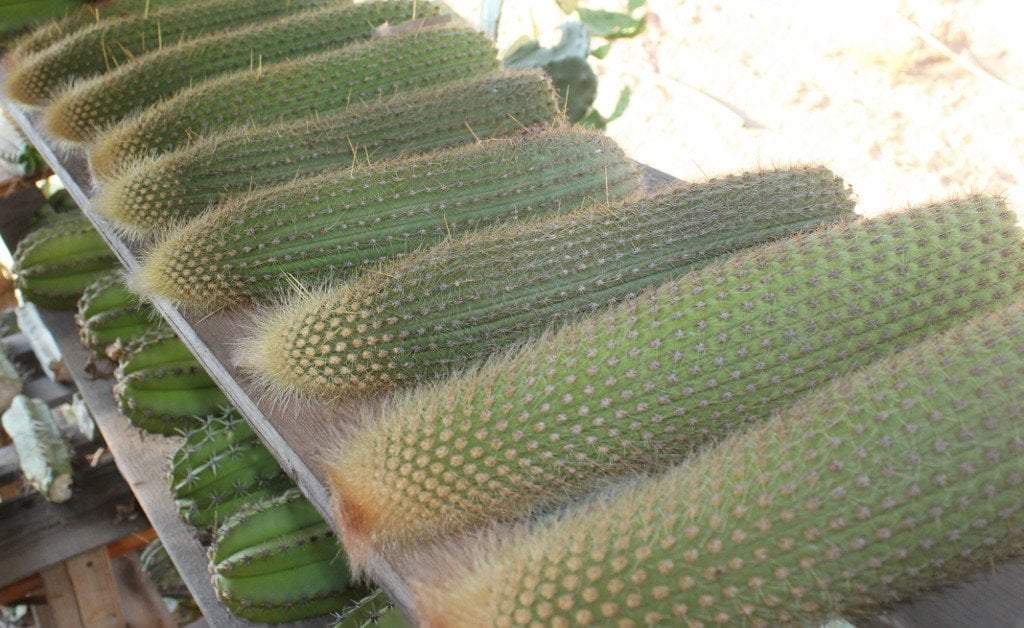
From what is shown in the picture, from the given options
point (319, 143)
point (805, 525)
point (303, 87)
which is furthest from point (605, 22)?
point (805, 525)

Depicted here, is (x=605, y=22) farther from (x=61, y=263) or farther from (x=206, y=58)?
(x=61, y=263)

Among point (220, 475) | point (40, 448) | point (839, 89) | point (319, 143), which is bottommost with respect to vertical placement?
point (40, 448)

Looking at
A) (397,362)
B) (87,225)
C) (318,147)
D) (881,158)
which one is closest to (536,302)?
(397,362)

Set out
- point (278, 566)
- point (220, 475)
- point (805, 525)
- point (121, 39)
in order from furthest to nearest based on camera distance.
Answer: point (121, 39), point (220, 475), point (278, 566), point (805, 525)

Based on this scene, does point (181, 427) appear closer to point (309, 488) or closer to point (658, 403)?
point (309, 488)

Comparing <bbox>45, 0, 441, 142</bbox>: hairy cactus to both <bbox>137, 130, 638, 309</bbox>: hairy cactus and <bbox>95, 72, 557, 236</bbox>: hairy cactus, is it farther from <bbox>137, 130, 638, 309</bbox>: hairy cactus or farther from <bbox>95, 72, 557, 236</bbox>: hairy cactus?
<bbox>137, 130, 638, 309</bbox>: hairy cactus

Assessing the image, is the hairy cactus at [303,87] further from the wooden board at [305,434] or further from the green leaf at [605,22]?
the green leaf at [605,22]
